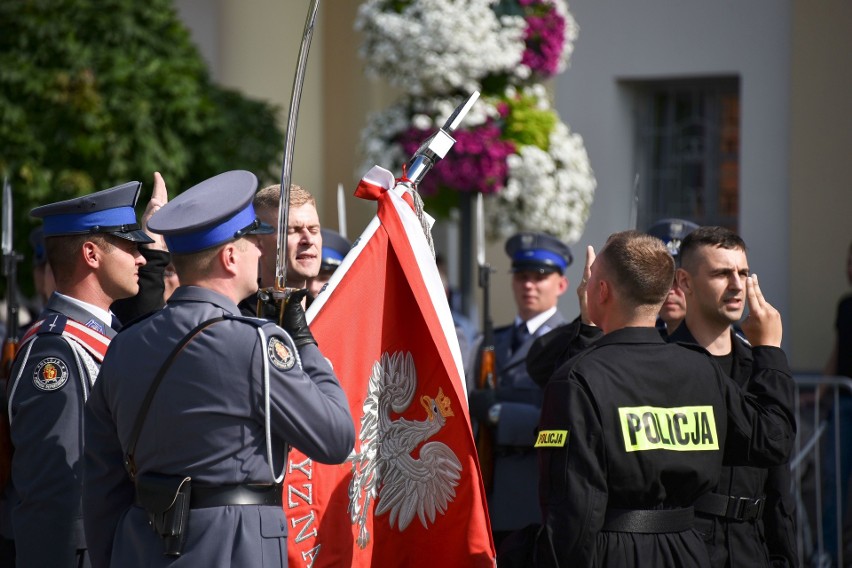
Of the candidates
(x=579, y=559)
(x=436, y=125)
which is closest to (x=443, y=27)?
(x=436, y=125)

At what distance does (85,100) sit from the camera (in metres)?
8.20

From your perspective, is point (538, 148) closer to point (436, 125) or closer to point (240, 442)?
point (436, 125)

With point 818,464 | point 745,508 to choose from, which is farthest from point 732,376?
point 818,464

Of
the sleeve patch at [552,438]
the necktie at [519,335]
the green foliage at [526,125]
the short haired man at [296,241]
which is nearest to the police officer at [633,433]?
the sleeve patch at [552,438]

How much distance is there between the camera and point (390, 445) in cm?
364

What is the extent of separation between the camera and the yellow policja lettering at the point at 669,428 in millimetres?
3342

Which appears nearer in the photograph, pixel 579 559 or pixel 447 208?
pixel 579 559

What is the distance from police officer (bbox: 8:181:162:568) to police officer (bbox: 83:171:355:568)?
40 cm

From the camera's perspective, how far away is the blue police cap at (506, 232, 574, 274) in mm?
5844

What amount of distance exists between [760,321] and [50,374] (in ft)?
6.93

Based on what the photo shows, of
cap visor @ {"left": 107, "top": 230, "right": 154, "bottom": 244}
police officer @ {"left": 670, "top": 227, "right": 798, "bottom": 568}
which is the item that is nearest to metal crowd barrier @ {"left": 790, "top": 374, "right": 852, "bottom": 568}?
police officer @ {"left": 670, "top": 227, "right": 798, "bottom": 568}

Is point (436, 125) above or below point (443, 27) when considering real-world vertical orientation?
below

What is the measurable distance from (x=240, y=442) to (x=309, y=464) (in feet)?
1.79

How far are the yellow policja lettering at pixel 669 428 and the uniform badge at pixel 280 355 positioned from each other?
0.95 m
